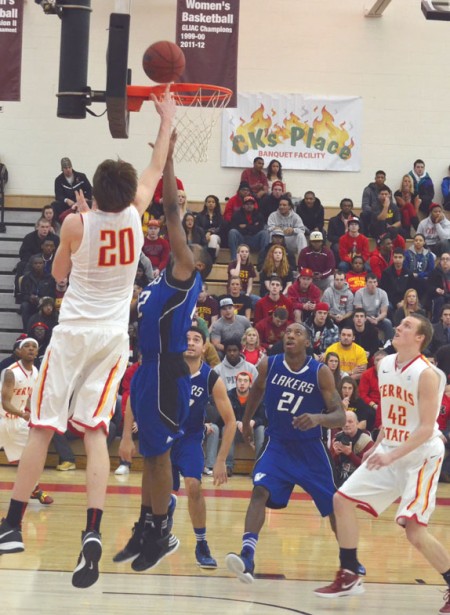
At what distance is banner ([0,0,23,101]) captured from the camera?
51.9 feet

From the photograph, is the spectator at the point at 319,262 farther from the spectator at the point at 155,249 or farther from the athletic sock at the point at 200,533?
the athletic sock at the point at 200,533

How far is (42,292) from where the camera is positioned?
48.9 feet

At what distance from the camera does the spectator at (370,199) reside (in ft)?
58.1

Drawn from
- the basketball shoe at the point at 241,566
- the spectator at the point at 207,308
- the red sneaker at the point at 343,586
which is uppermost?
the spectator at the point at 207,308

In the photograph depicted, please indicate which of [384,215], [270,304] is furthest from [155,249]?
[384,215]

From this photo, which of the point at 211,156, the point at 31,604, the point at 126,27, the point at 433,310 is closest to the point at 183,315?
the point at 126,27

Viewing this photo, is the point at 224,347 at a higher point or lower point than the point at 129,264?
lower

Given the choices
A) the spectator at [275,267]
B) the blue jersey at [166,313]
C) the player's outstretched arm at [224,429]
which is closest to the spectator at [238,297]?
the spectator at [275,267]

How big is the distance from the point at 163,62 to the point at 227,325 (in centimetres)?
824

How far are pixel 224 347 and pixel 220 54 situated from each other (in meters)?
4.81

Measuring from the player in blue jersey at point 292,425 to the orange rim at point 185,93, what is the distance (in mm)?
1718

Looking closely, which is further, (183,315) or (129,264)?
(183,315)

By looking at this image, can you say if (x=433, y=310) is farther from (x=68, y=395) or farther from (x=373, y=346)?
(x=68, y=395)

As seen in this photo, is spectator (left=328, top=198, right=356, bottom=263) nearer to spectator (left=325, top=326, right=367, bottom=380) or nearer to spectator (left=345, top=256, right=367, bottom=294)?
spectator (left=345, top=256, right=367, bottom=294)
